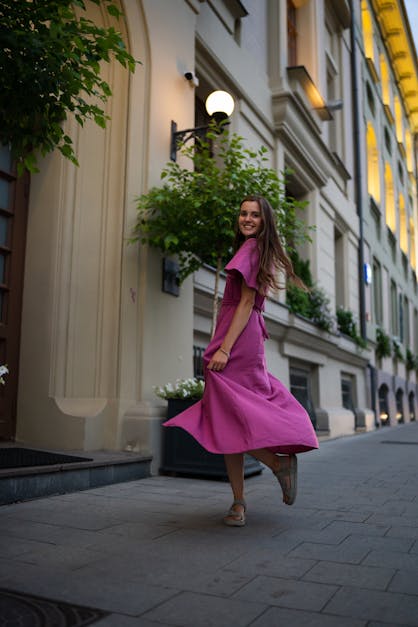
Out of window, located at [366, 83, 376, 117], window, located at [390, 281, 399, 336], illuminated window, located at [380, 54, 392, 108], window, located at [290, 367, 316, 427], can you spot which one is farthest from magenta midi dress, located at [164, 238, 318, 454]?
illuminated window, located at [380, 54, 392, 108]

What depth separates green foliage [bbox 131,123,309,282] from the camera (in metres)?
5.41

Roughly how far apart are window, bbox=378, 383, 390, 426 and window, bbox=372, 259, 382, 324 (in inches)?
82.5

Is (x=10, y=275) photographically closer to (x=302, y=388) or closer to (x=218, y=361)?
(x=218, y=361)

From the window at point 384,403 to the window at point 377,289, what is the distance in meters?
2.09

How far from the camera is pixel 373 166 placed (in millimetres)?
19812

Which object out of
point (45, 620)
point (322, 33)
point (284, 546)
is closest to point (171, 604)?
point (45, 620)

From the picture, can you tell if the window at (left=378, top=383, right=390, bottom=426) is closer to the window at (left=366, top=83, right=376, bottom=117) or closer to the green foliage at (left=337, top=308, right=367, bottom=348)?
the green foliage at (left=337, top=308, right=367, bottom=348)

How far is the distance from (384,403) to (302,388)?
27.8 ft

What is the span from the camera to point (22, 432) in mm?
5465

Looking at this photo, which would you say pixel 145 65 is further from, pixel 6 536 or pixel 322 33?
pixel 322 33

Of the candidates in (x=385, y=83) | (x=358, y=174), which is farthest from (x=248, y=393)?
(x=385, y=83)

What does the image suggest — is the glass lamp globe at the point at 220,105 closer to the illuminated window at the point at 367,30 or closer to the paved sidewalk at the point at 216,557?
the paved sidewalk at the point at 216,557

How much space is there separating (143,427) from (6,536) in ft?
8.10

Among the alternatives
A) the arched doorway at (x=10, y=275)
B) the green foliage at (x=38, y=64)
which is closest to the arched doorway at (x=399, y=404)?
the arched doorway at (x=10, y=275)
